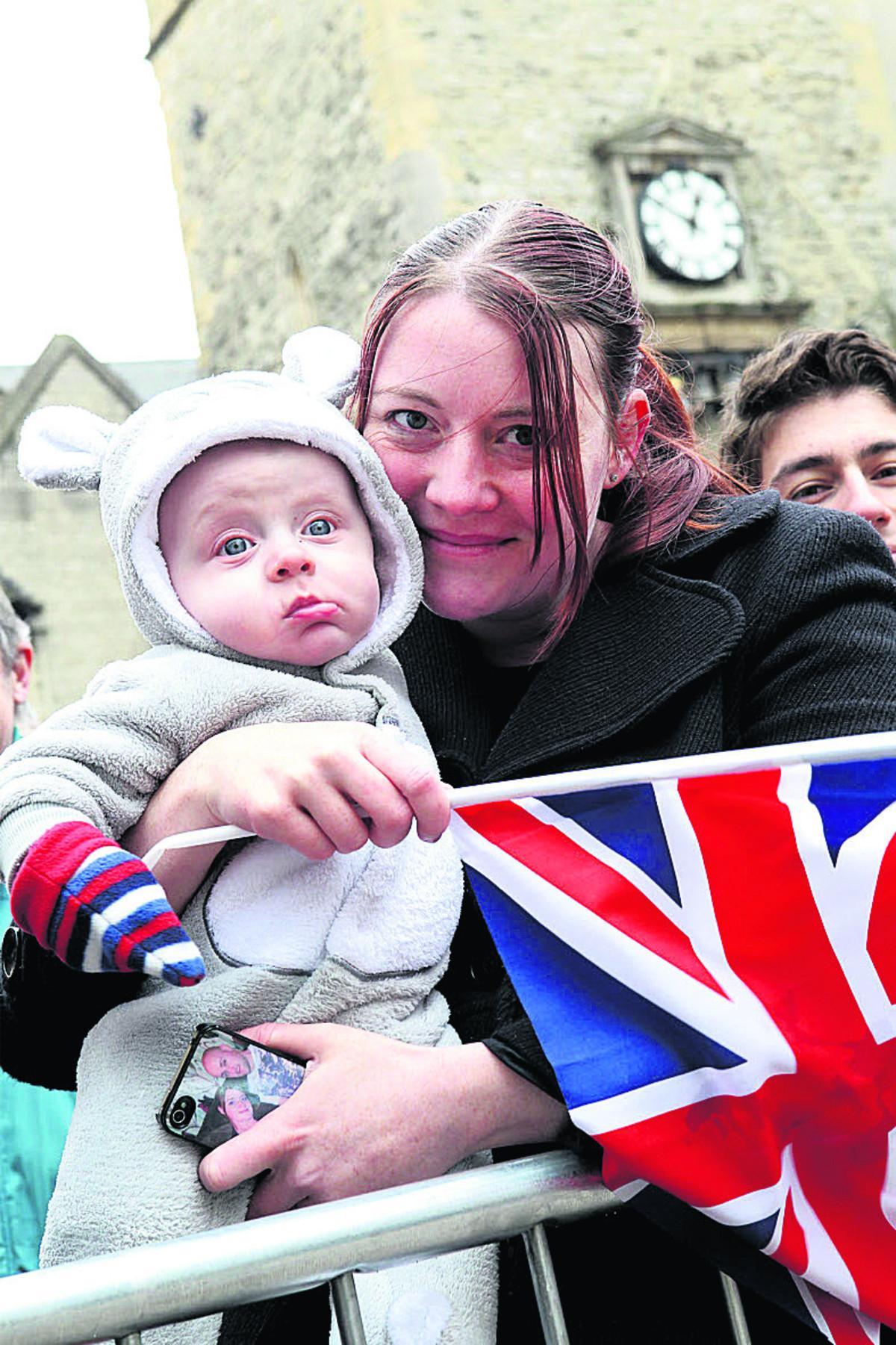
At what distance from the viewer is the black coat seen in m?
1.89

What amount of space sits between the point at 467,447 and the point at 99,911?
0.89m

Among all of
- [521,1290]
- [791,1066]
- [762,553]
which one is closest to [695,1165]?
[791,1066]

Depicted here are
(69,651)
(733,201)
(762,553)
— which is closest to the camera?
(762,553)

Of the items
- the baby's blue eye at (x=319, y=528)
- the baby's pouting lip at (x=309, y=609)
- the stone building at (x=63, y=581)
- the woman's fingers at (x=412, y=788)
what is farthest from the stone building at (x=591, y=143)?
the woman's fingers at (x=412, y=788)

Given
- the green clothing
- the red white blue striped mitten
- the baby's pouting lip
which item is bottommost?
the green clothing

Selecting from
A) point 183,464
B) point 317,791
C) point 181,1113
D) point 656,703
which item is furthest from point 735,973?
point 183,464

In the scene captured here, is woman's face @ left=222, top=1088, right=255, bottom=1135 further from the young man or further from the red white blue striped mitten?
the young man

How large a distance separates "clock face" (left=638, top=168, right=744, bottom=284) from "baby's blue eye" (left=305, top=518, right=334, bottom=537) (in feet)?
52.0

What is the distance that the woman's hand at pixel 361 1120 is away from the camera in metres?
1.71

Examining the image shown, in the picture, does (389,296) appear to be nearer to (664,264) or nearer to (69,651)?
(664,264)

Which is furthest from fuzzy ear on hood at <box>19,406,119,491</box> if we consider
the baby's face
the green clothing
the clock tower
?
the clock tower

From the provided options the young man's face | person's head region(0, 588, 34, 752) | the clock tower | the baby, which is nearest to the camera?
the baby

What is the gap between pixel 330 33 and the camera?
17.5m

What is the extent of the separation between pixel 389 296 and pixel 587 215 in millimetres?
14999
